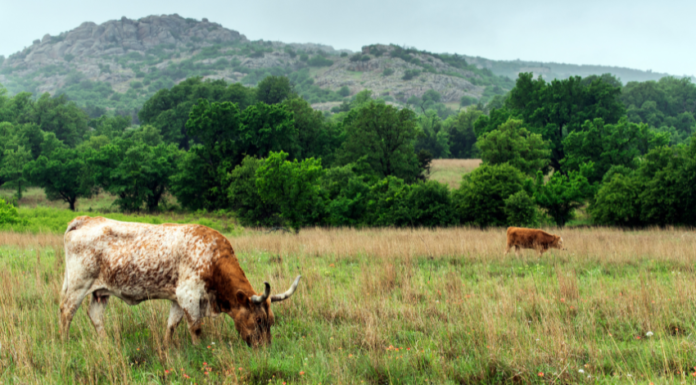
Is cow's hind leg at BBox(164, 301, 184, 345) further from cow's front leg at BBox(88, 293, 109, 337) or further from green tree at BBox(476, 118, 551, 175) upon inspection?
green tree at BBox(476, 118, 551, 175)

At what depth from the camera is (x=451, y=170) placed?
5884 centimetres

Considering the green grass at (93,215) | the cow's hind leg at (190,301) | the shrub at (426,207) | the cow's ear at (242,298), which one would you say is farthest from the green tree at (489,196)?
the cow's hind leg at (190,301)

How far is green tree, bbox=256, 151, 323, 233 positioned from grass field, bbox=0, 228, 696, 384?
54.8 feet

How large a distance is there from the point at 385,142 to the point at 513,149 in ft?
41.7

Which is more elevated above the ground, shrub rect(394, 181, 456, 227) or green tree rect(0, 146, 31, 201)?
green tree rect(0, 146, 31, 201)

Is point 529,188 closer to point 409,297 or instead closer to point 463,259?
point 463,259

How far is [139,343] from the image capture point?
5.20m

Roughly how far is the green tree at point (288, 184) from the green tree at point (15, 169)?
42.5 meters

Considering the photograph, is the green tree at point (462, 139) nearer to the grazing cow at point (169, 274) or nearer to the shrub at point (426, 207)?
the shrub at point (426, 207)

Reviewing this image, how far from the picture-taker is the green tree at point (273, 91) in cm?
7462

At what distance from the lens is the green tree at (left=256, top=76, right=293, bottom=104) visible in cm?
7462

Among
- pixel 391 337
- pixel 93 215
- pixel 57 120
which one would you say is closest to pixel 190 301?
pixel 391 337

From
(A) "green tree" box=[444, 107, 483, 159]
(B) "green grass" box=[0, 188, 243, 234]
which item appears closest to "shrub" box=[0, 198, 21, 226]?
(B) "green grass" box=[0, 188, 243, 234]

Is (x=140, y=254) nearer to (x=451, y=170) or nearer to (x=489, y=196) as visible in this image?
(x=489, y=196)
